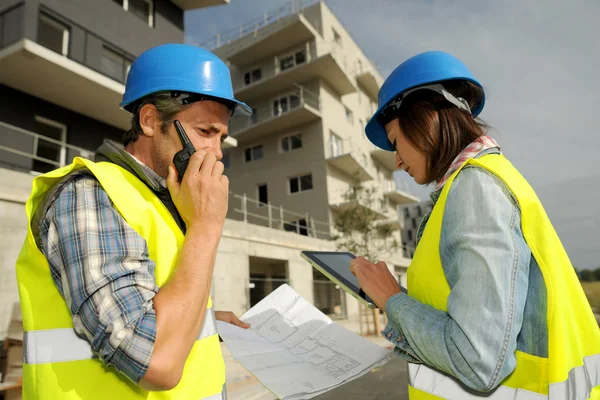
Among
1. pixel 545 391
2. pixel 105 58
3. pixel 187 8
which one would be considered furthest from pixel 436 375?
pixel 187 8

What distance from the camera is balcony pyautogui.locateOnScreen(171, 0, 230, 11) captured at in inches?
577

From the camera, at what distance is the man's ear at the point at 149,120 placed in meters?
1.59

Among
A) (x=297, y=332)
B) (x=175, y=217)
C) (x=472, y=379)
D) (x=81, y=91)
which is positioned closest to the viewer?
(x=472, y=379)

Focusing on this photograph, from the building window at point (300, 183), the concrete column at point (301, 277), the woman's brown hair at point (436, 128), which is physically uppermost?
the building window at point (300, 183)

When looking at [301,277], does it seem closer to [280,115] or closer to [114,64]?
[114,64]

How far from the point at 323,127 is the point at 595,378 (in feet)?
73.8

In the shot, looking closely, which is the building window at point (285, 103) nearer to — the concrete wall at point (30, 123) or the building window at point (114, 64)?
the building window at point (114, 64)

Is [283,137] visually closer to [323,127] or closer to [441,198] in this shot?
[323,127]

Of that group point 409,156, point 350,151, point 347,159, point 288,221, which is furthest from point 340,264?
point 350,151

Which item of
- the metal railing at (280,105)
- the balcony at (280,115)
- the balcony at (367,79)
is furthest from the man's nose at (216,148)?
the balcony at (367,79)

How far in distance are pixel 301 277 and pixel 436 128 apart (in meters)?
14.9

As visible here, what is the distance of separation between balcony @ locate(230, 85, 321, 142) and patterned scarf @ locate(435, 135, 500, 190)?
21.0 m

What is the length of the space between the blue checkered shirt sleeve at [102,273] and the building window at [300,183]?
872 inches

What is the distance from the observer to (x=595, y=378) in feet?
3.80
